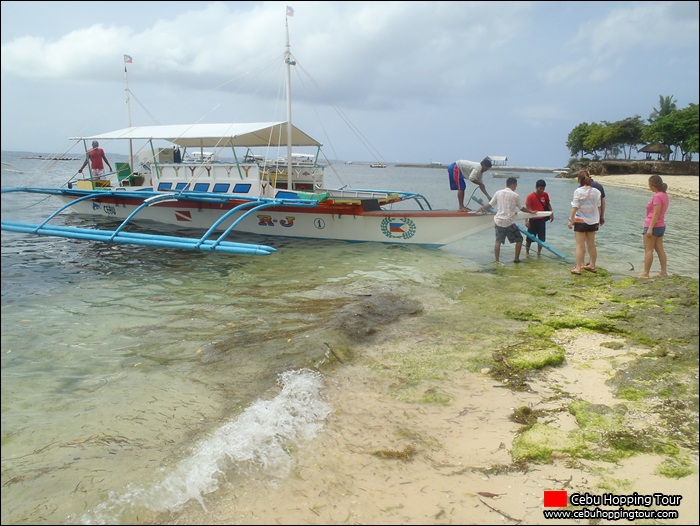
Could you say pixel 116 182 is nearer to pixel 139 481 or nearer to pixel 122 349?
pixel 122 349

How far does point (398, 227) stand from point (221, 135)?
5763mm

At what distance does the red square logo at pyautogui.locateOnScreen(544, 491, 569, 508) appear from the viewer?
258 cm

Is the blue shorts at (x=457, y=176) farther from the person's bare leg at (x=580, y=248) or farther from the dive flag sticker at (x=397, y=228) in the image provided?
the person's bare leg at (x=580, y=248)

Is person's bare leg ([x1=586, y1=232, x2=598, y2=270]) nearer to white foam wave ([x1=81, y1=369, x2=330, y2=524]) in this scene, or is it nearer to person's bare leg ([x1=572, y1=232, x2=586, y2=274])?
person's bare leg ([x1=572, y1=232, x2=586, y2=274])

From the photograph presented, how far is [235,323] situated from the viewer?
6539 millimetres

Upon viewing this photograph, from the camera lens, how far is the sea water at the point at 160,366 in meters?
3.03

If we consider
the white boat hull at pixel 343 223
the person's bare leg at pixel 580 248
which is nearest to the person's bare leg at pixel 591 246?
the person's bare leg at pixel 580 248

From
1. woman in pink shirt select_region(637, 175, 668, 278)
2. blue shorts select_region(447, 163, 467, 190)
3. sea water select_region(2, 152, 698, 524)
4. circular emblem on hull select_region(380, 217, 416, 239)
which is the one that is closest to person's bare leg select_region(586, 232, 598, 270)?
sea water select_region(2, 152, 698, 524)

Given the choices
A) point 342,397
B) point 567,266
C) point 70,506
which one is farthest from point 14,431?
point 567,266

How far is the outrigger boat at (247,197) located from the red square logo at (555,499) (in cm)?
882

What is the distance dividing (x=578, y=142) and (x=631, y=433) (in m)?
88.3

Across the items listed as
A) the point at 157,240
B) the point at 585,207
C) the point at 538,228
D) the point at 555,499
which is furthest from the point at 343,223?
the point at 555,499

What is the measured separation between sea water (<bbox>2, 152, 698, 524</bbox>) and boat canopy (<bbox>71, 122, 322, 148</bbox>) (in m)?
4.23

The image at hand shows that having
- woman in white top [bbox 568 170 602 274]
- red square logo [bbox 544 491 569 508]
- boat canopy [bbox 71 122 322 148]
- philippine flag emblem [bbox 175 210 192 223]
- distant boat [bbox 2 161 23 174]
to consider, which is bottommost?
red square logo [bbox 544 491 569 508]
